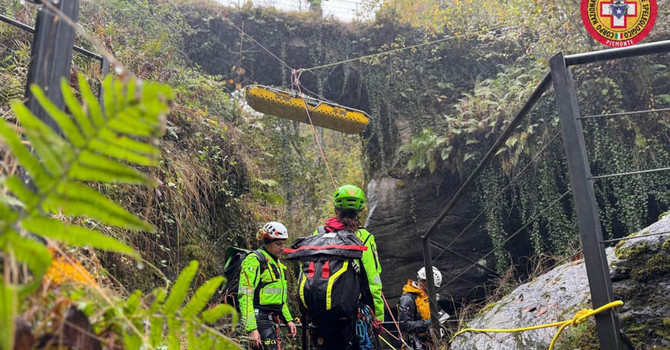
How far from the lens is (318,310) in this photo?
399cm

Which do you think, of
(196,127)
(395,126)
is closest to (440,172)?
(395,126)

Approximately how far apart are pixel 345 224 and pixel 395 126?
285 inches

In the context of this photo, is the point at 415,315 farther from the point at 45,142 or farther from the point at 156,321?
the point at 45,142

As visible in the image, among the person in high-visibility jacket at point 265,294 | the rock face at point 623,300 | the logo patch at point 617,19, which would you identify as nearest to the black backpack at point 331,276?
the person in high-visibility jacket at point 265,294

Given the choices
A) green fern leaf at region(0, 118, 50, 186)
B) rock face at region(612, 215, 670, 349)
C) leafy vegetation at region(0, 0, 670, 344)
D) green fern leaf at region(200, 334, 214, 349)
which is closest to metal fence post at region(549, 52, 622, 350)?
rock face at region(612, 215, 670, 349)

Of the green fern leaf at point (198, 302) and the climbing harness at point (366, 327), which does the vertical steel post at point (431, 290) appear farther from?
the green fern leaf at point (198, 302)

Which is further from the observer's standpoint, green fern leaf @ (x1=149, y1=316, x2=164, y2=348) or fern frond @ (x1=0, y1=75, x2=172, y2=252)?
green fern leaf @ (x1=149, y1=316, x2=164, y2=348)

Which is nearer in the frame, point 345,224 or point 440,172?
point 345,224

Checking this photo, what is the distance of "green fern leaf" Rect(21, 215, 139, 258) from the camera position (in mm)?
716

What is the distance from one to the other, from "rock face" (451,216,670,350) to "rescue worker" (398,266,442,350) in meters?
2.67

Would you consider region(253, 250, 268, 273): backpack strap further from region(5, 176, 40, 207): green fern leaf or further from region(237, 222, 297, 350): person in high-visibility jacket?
region(5, 176, 40, 207): green fern leaf

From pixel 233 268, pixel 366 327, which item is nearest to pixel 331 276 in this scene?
pixel 366 327

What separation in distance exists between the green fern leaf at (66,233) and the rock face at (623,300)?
2.21m

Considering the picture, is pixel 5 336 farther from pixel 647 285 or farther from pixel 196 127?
pixel 196 127
